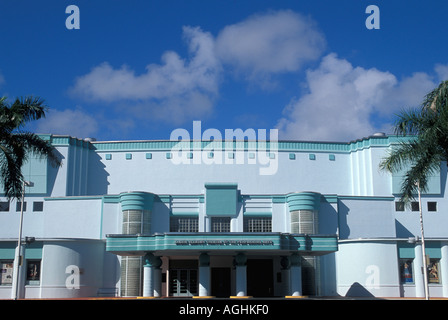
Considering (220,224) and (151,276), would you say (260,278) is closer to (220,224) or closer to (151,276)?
(220,224)

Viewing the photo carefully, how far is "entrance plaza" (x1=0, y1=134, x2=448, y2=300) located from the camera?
129ft

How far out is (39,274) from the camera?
1660 inches

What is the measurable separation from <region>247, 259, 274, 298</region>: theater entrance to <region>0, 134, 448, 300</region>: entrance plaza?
80 millimetres

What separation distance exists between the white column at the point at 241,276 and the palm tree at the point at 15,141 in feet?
52.2

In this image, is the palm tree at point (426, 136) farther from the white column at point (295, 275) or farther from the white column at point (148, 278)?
the white column at point (148, 278)

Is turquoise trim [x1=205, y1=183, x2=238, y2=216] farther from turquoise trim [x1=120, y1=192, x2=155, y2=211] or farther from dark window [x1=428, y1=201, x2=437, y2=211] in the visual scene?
dark window [x1=428, y1=201, x2=437, y2=211]

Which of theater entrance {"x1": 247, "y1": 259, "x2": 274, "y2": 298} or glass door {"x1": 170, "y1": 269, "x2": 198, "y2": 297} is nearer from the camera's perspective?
glass door {"x1": 170, "y1": 269, "x2": 198, "y2": 297}

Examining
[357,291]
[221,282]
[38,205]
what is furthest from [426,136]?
[38,205]

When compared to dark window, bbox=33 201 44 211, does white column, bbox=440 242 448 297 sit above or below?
below

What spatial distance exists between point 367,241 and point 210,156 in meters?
16.7

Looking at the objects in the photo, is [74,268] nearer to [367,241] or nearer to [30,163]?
[30,163]

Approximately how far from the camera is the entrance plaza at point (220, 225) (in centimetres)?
3934

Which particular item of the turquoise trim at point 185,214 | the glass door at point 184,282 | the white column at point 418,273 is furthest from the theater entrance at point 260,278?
the white column at point 418,273

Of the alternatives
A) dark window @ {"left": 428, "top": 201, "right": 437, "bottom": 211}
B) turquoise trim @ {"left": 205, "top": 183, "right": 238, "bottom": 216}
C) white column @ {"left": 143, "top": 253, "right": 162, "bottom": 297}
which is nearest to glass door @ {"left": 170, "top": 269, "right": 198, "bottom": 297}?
white column @ {"left": 143, "top": 253, "right": 162, "bottom": 297}
